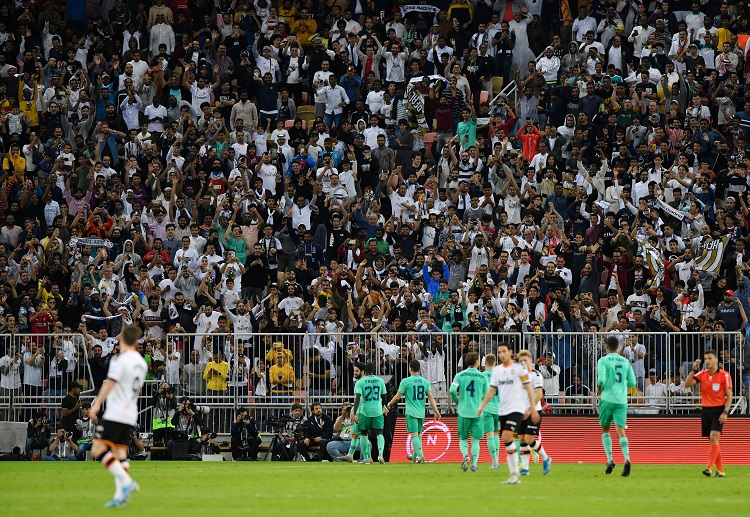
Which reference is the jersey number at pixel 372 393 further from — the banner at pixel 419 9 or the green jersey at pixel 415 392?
the banner at pixel 419 9

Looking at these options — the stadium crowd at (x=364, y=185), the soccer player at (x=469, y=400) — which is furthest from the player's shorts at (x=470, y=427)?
the stadium crowd at (x=364, y=185)

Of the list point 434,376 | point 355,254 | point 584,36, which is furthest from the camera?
point 584,36

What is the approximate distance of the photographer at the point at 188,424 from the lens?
2830 cm

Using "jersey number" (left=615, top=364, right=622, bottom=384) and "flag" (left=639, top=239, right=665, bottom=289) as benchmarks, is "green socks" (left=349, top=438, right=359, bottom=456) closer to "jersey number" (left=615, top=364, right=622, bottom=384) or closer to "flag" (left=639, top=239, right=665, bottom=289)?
"jersey number" (left=615, top=364, right=622, bottom=384)

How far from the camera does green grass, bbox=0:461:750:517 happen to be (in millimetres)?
15273

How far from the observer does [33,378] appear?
29422mm

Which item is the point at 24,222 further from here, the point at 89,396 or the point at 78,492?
the point at 78,492

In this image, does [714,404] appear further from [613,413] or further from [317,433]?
[317,433]

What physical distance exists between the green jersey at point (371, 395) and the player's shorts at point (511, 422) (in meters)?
A: 5.41

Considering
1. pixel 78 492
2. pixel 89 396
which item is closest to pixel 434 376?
pixel 89 396

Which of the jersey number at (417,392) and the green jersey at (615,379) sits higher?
the green jersey at (615,379)

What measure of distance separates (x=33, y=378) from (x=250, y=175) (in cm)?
788

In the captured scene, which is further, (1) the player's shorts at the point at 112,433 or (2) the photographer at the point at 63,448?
(2) the photographer at the point at 63,448

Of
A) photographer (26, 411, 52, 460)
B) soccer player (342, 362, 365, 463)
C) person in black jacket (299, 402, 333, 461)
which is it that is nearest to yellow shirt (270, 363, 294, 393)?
person in black jacket (299, 402, 333, 461)
